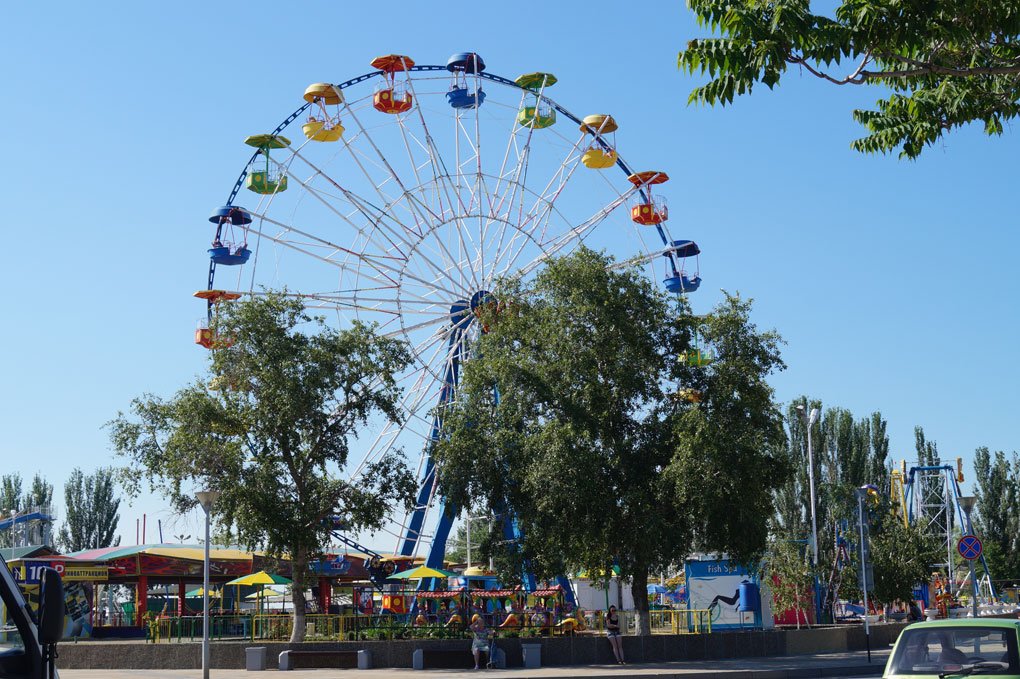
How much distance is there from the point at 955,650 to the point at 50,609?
7879mm

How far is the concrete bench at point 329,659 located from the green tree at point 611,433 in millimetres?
5544

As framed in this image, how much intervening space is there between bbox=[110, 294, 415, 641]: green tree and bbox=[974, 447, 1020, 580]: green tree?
5767 centimetres

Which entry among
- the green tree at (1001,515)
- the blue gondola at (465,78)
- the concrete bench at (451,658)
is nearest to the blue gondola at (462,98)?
the blue gondola at (465,78)

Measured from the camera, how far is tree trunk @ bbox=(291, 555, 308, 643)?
3200 cm

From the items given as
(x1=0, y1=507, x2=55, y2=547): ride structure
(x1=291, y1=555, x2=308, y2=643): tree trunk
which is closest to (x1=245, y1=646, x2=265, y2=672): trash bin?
(x1=291, y1=555, x2=308, y2=643): tree trunk

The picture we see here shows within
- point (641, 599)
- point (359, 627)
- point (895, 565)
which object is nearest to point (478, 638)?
point (359, 627)

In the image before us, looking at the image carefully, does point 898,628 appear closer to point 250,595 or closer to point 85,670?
point 85,670

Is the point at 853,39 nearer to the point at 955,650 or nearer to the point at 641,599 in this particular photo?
the point at 955,650

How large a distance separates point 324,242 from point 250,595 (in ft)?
81.7

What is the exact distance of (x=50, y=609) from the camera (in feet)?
20.5

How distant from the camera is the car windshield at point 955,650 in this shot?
10203 millimetres

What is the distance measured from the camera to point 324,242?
40.0 metres

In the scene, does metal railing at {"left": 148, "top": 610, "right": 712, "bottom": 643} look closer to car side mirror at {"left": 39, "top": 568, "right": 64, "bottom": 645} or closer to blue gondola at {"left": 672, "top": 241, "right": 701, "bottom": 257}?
blue gondola at {"left": 672, "top": 241, "right": 701, "bottom": 257}

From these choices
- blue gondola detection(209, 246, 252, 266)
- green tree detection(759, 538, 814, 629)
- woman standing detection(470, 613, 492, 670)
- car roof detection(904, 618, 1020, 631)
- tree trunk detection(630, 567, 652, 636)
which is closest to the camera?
car roof detection(904, 618, 1020, 631)
